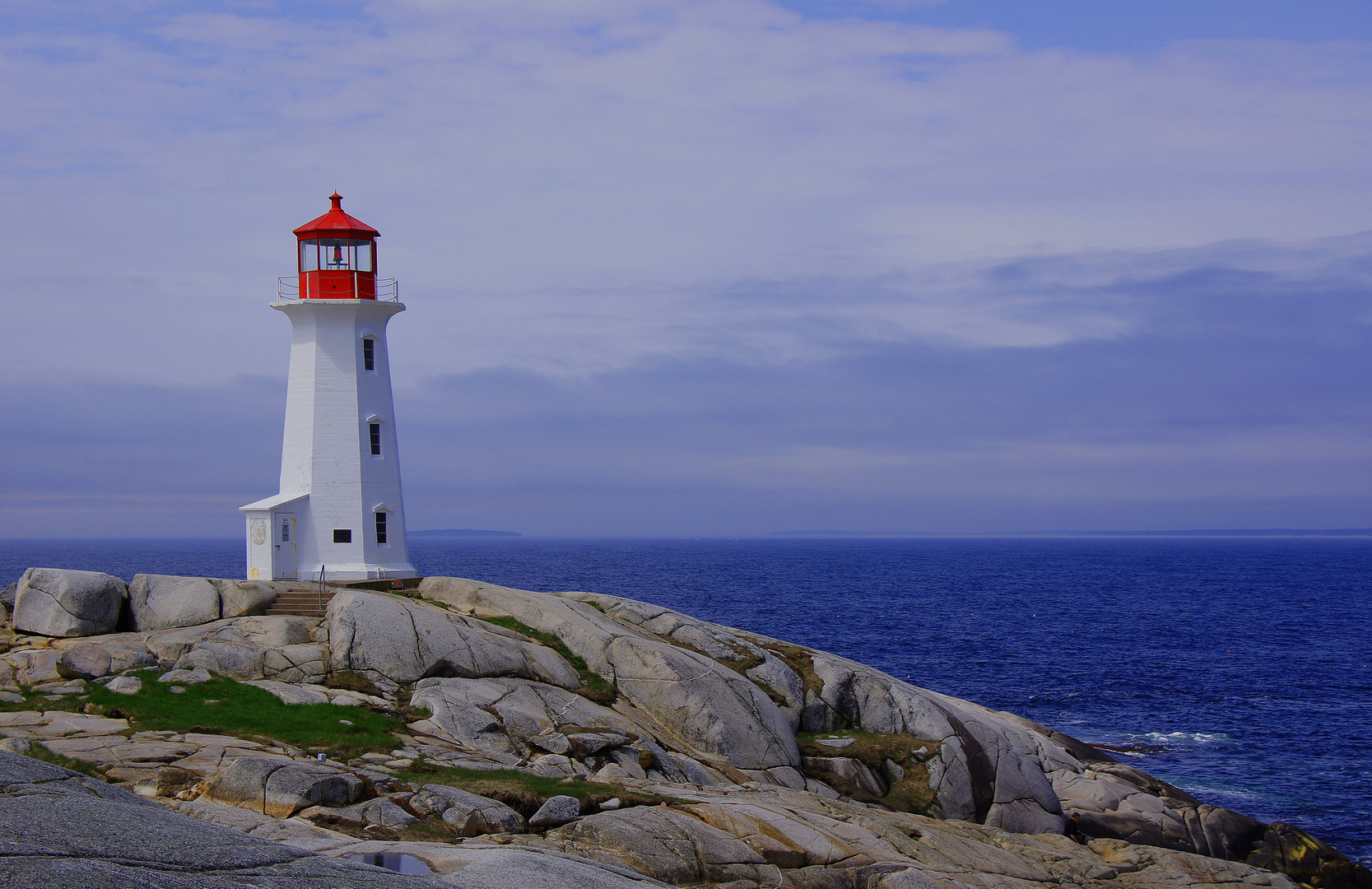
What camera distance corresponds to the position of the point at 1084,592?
119688 millimetres

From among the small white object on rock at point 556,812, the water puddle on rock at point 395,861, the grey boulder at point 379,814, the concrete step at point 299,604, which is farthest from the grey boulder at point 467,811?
the concrete step at point 299,604

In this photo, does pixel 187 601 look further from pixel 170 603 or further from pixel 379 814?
pixel 379 814

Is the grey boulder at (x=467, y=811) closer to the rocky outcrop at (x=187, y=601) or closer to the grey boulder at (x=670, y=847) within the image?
the grey boulder at (x=670, y=847)

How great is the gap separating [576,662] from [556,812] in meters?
10.3

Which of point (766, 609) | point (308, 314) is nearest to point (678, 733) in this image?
point (308, 314)

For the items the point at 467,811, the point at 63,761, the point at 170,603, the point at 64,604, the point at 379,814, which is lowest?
the point at 467,811

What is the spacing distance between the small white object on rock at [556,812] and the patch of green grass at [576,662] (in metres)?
8.30

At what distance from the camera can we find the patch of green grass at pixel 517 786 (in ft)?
57.0

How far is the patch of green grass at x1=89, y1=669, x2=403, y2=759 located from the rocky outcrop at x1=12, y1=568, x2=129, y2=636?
16.2 ft

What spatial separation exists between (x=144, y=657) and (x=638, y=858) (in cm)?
1411

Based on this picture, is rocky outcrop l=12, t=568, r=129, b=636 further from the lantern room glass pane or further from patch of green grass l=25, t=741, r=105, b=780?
the lantern room glass pane

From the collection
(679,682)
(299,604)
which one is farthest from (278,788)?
(299,604)

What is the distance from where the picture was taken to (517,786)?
17.9m

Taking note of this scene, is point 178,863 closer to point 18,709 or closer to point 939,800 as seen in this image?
point 18,709
